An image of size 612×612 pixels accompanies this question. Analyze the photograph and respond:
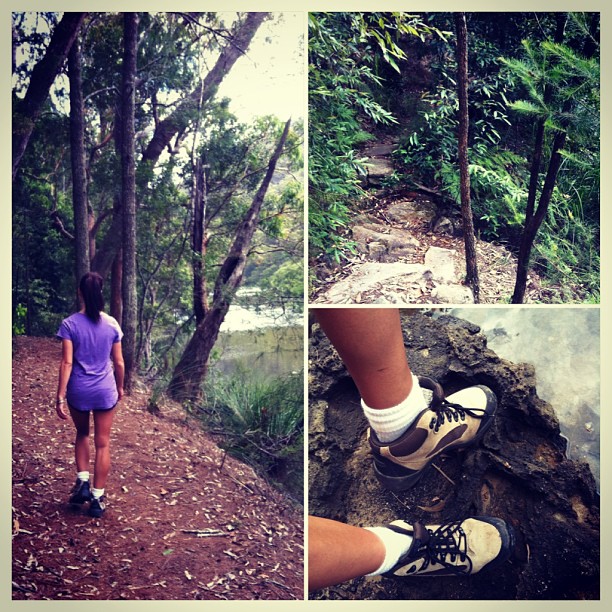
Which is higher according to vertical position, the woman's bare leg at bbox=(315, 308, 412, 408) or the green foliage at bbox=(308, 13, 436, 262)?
the green foliage at bbox=(308, 13, 436, 262)

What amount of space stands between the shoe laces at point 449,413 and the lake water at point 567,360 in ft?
0.86

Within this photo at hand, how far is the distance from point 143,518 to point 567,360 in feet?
6.03

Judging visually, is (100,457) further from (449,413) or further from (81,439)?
(449,413)

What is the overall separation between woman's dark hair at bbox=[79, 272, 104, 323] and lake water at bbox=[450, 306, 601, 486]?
1.45 m

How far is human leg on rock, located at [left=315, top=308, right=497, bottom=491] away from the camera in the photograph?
2785 millimetres

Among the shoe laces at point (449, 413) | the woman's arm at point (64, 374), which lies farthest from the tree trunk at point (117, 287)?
the shoe laces at point (449, 413)

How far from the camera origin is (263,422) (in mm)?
2873

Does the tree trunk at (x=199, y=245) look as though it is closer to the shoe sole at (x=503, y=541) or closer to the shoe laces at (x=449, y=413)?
the shoe laces at (x=449, y=413)

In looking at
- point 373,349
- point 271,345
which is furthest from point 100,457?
point 373,349

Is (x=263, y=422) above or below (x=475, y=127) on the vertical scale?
below

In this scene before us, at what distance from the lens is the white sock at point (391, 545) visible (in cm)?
278

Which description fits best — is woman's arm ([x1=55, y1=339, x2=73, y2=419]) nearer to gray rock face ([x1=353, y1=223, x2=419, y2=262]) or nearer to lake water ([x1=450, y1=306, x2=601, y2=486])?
gray rock face ([x1=353, y1=223, x2=419, y2=262])

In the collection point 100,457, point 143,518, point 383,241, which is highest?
point 383,241

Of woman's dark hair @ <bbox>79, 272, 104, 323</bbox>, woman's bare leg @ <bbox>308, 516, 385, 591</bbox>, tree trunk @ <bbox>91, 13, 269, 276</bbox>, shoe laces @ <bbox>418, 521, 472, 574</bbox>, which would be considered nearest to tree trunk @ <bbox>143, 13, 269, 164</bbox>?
tree trunk @ <bbox>91, 13, 269, 276</bbox>
